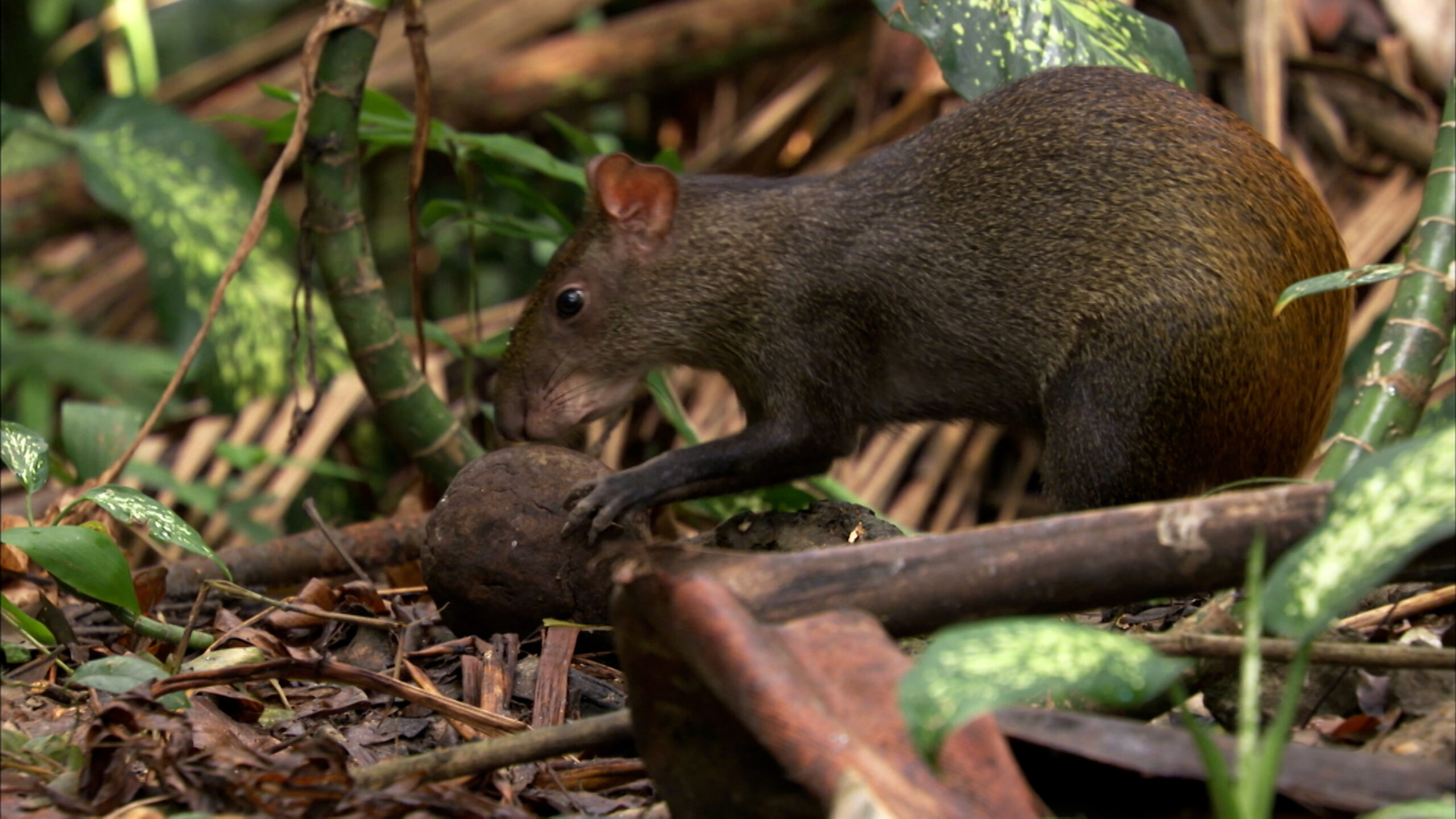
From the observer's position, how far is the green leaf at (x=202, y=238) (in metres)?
5.43

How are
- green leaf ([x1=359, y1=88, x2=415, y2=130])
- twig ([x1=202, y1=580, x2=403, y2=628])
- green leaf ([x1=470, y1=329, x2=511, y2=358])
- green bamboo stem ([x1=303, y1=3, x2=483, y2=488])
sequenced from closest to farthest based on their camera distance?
twig ([x1=202, y1=580, x2=403, y2=628]) < green bamboo stem ([x1=303, y1=3, x2=483, y2=488]) < green leaf ([x1=359, y1=88, x2=415, y2=130]) < green leaf ([x1=470, y1=329, x2=511, y2=358])

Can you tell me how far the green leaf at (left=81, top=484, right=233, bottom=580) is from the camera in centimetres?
268

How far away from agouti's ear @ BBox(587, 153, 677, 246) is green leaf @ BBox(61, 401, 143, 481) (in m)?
1.59

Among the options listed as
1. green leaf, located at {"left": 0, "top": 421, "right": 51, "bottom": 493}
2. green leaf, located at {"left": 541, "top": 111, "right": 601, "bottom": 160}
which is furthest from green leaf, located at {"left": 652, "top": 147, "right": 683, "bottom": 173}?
green leaf, located at {"left": 0, "top": 421, "right": 51, "bottom": 493}

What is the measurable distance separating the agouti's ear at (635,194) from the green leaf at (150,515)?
1.88 m

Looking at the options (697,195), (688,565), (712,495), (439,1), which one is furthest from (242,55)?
(688,565)

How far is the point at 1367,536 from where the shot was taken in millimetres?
1519

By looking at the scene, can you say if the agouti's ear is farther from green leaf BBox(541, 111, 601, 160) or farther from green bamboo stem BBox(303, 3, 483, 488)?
green bamboo stem BBox(303, 3, 483, 488)

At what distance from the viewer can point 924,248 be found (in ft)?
13.2

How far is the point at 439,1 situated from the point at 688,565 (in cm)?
591

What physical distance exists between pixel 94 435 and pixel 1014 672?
359 cm

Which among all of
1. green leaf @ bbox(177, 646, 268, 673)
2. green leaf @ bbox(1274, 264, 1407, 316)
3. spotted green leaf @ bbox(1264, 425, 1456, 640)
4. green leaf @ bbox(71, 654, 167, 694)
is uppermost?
green leaf @ bbox(1274, 264, 1407, 316)

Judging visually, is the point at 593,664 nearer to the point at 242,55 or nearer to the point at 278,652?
the point at 278,652

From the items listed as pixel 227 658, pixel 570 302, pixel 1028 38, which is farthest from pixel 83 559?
pixel 1028 38
